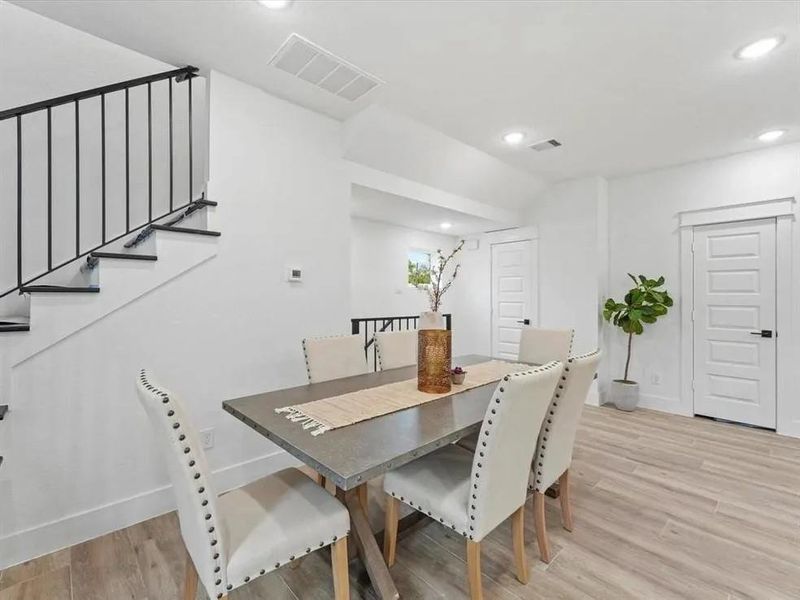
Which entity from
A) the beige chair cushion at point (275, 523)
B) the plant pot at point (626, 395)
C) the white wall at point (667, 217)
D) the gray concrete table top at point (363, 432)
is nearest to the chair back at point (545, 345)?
the gray concrete table top at point (363, 432)

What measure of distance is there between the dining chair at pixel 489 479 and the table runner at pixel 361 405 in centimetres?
31

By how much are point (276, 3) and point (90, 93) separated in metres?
1.14

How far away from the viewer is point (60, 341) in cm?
191

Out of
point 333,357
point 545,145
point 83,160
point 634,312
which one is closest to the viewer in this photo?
point 333,357

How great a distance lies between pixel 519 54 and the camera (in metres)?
2.23

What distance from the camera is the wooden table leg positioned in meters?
1.54

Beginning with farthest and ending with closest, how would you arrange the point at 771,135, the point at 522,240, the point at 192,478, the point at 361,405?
the point at 522,240 < the point at 771,135 < the point at 361,405 < the point at 192,478

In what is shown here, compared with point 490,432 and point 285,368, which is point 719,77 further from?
point 285,368

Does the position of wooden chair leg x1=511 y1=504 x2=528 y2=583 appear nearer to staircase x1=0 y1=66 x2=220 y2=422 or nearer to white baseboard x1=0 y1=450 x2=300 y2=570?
white baseboard x1=0 y1=450 x2=300 y2=570

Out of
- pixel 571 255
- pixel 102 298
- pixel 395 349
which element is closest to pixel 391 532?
pixel 395 349

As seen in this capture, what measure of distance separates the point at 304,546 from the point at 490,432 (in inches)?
30.1

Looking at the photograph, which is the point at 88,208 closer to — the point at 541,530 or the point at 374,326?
the point at 374,326

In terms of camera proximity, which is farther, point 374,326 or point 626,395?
point 374,326

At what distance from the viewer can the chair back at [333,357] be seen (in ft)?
7.50
